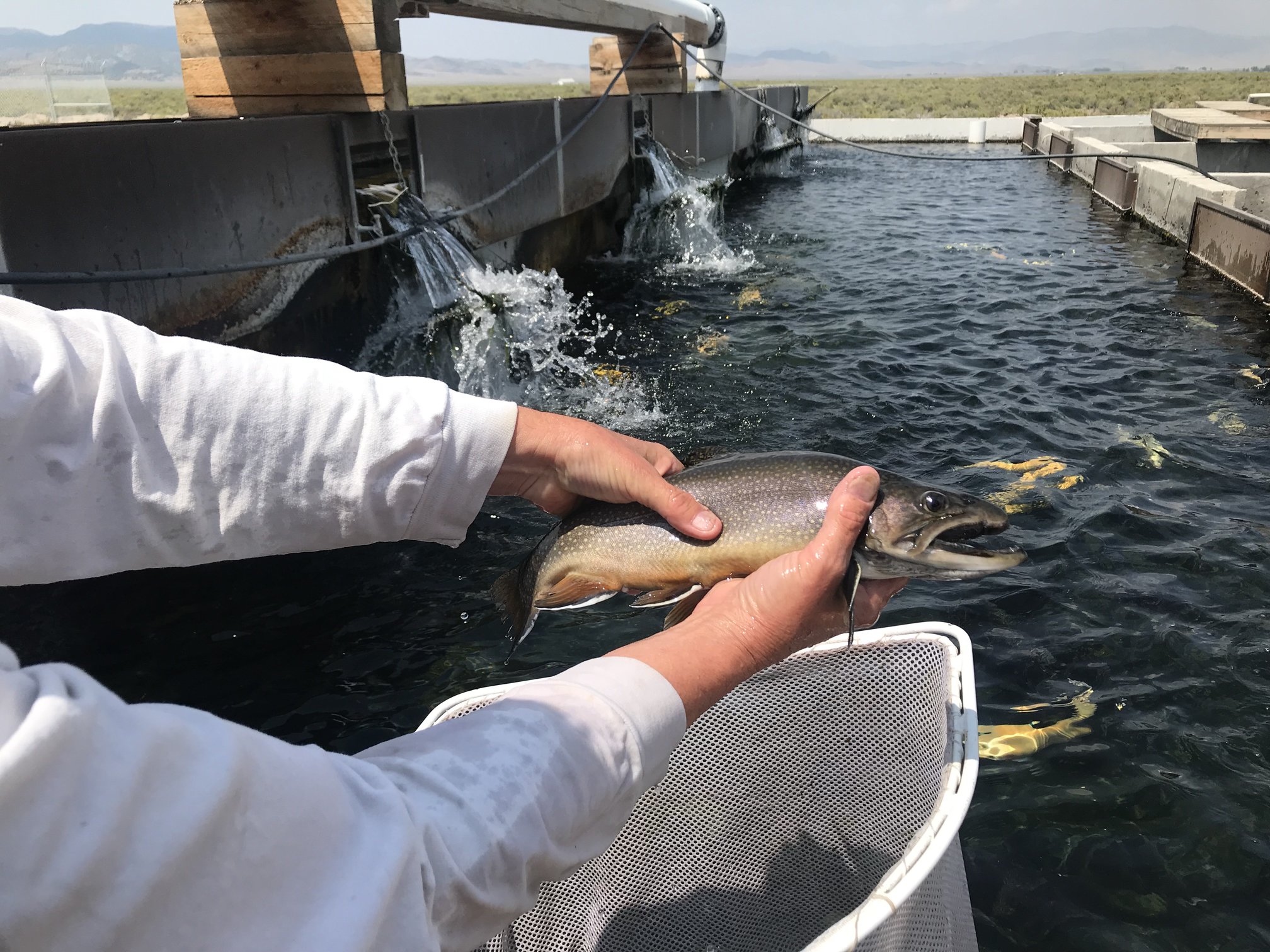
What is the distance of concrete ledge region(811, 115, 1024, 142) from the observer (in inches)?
1396

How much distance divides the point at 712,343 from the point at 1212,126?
16.2m

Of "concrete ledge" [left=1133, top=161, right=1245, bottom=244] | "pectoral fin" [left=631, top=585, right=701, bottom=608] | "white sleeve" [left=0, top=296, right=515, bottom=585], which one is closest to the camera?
"white sleeve" [left=0, top=296, right=515, bottom=585]

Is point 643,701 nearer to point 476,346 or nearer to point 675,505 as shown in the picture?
point 675,505

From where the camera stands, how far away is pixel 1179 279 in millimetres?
12789

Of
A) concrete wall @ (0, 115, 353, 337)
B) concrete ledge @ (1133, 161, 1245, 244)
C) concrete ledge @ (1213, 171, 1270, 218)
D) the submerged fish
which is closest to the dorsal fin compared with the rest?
the submerged fish

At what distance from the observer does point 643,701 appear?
1.72 m

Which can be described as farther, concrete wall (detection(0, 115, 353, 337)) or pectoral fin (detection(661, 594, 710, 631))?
concrete wall (detection(0, 115, 353, 337))

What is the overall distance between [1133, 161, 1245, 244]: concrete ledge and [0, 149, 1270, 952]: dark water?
9.04 ft

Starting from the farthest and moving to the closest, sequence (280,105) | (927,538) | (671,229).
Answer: (671,229)
(280,105)
(927,538)

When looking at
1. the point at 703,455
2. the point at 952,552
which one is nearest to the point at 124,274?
the point at 703,455

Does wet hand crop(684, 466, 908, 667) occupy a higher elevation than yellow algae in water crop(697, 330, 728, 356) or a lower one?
higher

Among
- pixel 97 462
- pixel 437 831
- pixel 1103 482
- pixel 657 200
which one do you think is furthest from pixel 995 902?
pixel 657 200

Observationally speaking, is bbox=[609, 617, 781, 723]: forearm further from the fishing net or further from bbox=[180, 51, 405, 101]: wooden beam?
bbox=[180, 51, 405, 101]: wooden beam

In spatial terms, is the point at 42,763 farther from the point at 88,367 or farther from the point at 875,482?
the point at 875,482
